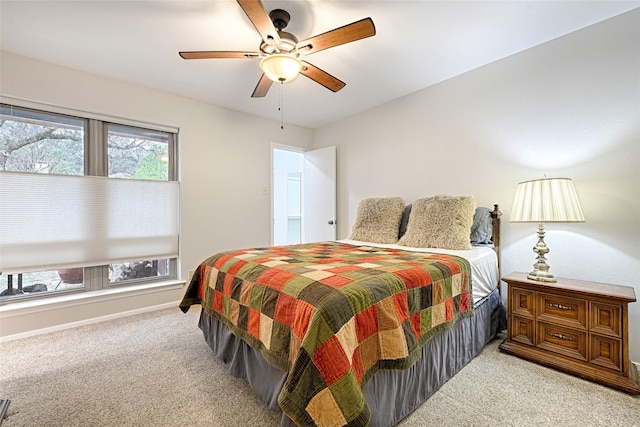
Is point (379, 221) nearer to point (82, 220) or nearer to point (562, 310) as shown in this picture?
point (562, 310)

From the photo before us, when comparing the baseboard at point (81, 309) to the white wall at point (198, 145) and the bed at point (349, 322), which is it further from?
the bed at point (349, 322)

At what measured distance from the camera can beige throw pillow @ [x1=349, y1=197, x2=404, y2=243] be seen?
2908 mm

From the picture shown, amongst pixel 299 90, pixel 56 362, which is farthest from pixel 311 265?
pixel 299 90

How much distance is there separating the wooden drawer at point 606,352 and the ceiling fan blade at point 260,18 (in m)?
2.76

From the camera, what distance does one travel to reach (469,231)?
2406 millimetres

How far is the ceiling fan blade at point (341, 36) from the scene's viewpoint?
159 centimetres

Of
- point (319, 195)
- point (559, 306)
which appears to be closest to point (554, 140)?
point (559, 306)

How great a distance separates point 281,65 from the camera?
5.88ft

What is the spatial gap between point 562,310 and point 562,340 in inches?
7.9

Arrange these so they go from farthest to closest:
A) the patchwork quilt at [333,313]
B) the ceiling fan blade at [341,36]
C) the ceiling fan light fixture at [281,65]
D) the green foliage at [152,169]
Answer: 1. the green foliage at [152,169]
2. the ceiling fan light fixture at [281,65]
3. the ceiling fan blade at [341,36]
4. the patchwork quilt at [333,313]

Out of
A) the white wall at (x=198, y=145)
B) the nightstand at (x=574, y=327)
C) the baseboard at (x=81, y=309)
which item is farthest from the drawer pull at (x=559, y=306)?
the baseboard at (x=81, y=309)

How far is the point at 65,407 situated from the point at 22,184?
78.5 inches

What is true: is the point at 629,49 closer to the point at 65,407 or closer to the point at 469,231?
the point at 469,231

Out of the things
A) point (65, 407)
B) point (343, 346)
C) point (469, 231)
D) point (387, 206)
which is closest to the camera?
point (343, 346)
